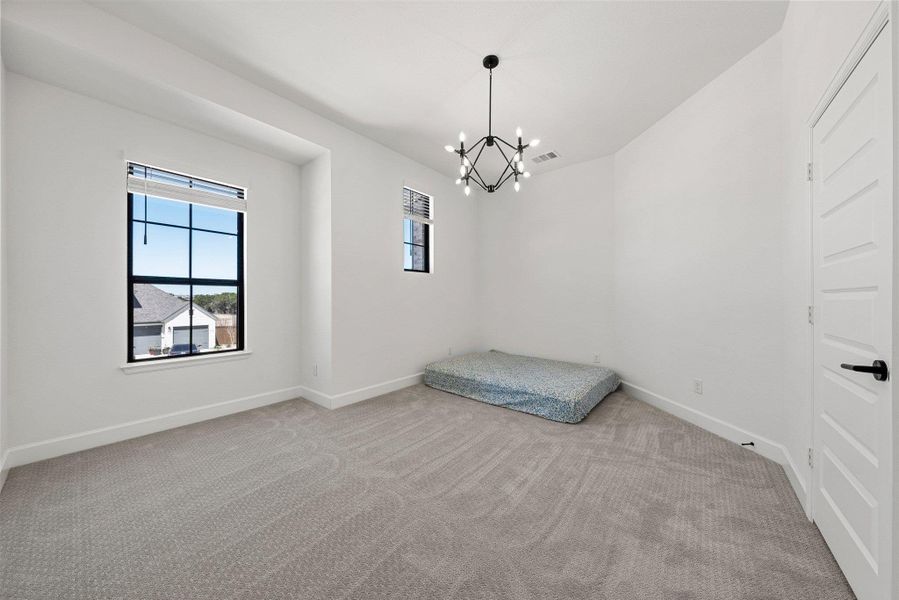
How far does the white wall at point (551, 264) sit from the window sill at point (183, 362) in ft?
11.6

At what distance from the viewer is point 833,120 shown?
1533mm

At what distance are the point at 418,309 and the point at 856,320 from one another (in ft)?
12.5

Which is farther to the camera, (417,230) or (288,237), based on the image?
(417,230)

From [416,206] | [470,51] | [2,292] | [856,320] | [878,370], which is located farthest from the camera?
[416,206]

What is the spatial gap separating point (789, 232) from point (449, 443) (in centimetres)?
284

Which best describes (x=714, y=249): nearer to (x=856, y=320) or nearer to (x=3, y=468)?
(x=856, y=320)

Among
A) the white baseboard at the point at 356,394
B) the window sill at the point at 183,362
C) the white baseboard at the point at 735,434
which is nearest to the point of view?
the white baseboard at the point at 735,434

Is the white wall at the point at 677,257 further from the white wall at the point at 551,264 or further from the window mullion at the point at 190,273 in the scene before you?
the window mullion at the point at 190,273

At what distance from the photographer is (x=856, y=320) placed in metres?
1.36

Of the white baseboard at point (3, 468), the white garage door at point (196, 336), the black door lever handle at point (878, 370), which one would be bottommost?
the white baseboard at point (3, 468)

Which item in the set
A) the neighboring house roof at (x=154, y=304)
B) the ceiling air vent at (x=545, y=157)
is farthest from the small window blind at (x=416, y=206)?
the neighboring house roof at (x=154, y=304)

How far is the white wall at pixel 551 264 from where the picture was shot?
169 inches

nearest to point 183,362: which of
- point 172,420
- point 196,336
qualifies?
point 196,336

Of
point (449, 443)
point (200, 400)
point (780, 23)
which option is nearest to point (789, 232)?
point (780, 23)
